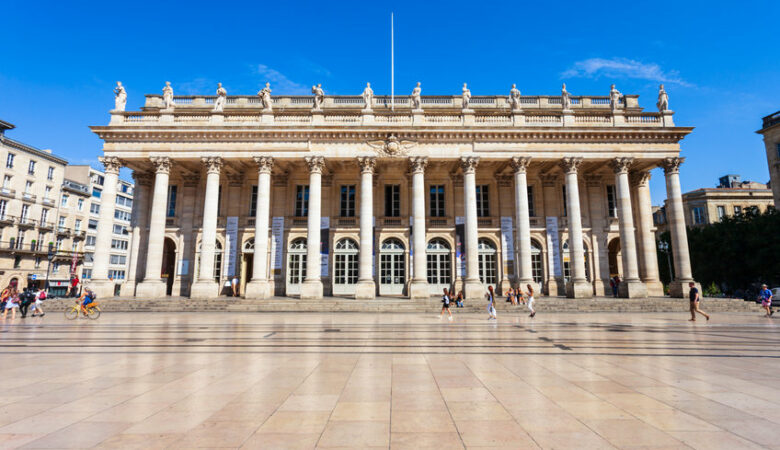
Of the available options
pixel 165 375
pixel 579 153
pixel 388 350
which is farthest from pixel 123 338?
pixel 579 153

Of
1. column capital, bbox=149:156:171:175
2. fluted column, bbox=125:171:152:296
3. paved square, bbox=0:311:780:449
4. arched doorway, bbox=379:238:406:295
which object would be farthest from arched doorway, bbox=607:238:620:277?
fluted column, bbox=125:171:152:296

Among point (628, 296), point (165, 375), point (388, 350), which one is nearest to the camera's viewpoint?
point (165, 375)

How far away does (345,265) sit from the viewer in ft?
93.3

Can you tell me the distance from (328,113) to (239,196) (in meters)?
9.38

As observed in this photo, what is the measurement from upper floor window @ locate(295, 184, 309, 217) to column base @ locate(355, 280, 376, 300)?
811cm

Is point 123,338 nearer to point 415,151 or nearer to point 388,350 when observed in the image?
point 388,350

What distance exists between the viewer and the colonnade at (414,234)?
24.4m

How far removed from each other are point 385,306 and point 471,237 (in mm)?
7456

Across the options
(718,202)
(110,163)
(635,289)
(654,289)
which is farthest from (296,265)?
(718,202)

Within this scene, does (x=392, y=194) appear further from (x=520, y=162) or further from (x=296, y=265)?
(x=520, y=162)

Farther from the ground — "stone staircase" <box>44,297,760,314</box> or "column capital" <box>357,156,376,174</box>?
"column capital" <box>357,156,376,174</box>

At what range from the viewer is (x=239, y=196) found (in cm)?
2914

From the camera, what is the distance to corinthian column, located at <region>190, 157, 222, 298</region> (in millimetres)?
24297

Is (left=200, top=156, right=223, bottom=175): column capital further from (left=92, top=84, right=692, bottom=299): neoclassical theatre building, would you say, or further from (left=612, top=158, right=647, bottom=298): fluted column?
(left=612, top=158, right=647, bottom=298): fluted column
